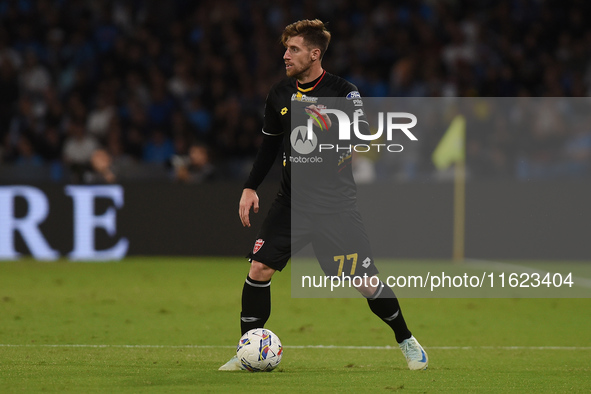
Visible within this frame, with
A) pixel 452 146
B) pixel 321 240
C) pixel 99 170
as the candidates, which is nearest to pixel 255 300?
pixel 321 240

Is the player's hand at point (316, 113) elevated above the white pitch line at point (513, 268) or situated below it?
above

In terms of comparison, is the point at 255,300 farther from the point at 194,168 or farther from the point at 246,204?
the point at 194,168

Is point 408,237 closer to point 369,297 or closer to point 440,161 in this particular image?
point 440,161

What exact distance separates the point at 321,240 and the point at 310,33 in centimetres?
134

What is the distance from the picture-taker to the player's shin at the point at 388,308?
6.33 metres

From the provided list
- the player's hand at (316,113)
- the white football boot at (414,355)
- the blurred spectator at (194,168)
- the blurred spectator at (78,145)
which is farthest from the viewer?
the blurred spectator at (78,145)

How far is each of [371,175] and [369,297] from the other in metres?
8.55

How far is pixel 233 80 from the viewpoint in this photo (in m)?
17.2

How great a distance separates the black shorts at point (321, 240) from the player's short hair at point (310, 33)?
3.49ft

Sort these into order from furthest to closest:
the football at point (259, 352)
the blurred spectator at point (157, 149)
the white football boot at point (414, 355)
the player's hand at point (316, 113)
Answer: the blurred spectator at point (157, 149) → the white football boot at point (414, 355) → the player's hand at point (316, 113) → the football at point (259, 352)

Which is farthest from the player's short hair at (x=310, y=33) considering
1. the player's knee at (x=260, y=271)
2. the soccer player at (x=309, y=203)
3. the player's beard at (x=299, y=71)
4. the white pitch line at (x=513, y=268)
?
the white pitch line at (x=513, y=268)

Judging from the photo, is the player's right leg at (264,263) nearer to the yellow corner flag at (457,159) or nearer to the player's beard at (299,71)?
the player's beard at (299,71)

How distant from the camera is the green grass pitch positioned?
5812 millimetres

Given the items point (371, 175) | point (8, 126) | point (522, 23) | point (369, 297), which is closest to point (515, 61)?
point (522, 23)
